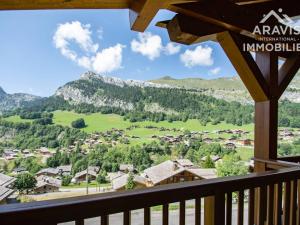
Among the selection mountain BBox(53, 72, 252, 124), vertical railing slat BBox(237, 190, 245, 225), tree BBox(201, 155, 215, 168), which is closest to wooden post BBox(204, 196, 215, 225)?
vertical railing slat BBox(237, 190, 245, 225)

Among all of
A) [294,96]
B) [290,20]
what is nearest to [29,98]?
[290,20]

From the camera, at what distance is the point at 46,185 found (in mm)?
3418

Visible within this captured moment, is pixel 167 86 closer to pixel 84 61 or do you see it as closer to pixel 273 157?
pixel 273 157

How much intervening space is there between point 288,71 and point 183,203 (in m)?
2.47

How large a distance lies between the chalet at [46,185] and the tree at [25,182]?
7cm

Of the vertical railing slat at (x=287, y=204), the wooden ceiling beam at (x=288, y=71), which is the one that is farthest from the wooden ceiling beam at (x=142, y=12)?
the wooden ceiling beam at (x=288, y=71)

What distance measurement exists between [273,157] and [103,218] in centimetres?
248

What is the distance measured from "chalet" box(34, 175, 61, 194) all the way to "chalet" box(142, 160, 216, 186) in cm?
123

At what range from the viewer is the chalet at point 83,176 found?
3.72 meters

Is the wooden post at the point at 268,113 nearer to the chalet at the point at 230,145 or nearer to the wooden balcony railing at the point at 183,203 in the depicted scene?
the wooden balcony railing at the point at 183,203

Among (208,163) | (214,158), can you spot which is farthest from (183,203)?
(214,158)

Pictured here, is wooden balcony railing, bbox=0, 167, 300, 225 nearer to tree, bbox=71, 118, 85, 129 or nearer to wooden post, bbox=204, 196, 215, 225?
wooden post, bbox=204, 196, 215, 225

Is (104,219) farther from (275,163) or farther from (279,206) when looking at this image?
(275,163)

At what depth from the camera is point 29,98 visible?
595 centimetres
